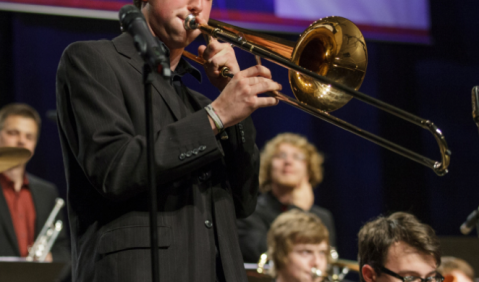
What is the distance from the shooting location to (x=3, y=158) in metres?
1.77

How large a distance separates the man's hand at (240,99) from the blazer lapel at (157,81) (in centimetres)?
15

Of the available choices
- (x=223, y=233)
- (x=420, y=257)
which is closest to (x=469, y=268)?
(x=420, y=257)

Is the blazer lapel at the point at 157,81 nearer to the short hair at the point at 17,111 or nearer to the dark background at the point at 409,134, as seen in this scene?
the short hair at the point at 17,111

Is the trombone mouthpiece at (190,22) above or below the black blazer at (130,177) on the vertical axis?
above

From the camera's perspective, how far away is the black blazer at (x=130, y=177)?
1.52 m

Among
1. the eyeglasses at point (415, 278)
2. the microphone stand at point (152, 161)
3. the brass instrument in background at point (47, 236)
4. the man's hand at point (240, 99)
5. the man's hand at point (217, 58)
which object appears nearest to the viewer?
the microphone stand at point (152, 161)

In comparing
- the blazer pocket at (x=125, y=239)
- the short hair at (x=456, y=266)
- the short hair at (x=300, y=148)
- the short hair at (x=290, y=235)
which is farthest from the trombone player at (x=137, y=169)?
the short hair at (x=300, y=148)

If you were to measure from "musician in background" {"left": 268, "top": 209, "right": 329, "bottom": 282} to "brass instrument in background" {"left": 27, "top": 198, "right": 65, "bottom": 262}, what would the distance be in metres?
1.67

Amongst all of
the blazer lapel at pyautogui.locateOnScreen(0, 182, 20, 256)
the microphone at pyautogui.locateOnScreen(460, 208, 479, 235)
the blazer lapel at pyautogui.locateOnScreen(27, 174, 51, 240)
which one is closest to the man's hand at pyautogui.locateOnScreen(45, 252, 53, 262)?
the blazer lapel at pyautogui.locateOnScreen(0, 182, 20, 256)

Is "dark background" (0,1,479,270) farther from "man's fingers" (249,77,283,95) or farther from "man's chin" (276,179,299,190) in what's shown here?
"man's fingers" (249,77,283,95)

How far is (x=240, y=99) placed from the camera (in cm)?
162

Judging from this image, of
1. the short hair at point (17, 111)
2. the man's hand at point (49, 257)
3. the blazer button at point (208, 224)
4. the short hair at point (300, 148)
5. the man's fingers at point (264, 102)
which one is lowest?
the man's hand at point (49, 257)

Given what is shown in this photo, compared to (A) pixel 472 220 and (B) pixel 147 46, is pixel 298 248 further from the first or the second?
(B) pixel 147 46

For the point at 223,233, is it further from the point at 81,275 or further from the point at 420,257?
the point at 420,257
